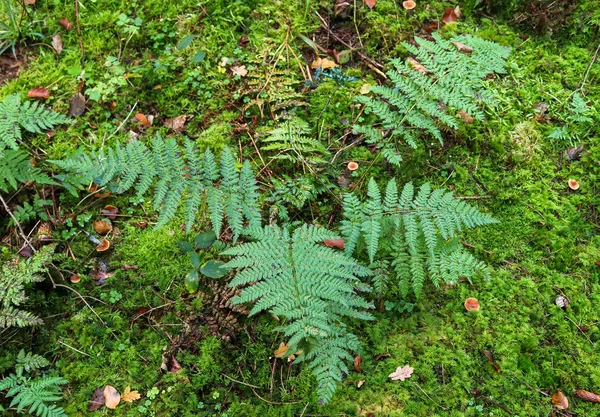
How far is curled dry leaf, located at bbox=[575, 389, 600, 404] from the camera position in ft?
9.68

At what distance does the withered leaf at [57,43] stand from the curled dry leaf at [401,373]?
162 inches

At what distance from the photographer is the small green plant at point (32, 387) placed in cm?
275

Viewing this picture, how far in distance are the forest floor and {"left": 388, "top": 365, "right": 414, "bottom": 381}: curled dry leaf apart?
32 mm

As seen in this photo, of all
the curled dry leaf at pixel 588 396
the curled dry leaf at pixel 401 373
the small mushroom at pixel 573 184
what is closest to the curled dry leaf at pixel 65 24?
the curled dry leaf at pixel 401 373

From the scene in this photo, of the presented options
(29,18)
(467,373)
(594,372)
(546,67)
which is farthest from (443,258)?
(29,18)

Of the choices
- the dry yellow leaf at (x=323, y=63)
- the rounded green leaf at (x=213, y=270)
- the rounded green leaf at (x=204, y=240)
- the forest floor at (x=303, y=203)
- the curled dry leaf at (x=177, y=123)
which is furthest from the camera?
the dry yellow leaf at (x=323, y=63)

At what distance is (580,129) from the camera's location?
3.95 m

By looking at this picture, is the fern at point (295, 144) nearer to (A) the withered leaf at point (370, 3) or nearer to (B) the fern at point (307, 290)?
(B) the fern at point (307, 290)

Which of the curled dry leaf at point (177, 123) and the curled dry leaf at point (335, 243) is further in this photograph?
the curled dry leaf at point (177, 123)

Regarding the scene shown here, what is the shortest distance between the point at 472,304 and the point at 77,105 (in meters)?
3.72

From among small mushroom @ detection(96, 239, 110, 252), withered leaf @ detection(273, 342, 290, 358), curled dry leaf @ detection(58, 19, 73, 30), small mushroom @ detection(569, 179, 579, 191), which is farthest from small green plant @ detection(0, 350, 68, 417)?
small mushroom @ detection(569, 179, 579, 191)

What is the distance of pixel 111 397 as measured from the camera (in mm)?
2973

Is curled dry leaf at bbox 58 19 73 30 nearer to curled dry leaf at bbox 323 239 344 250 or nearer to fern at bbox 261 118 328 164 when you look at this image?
fern at bbox 261 118 328 164

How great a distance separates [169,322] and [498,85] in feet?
11.5
